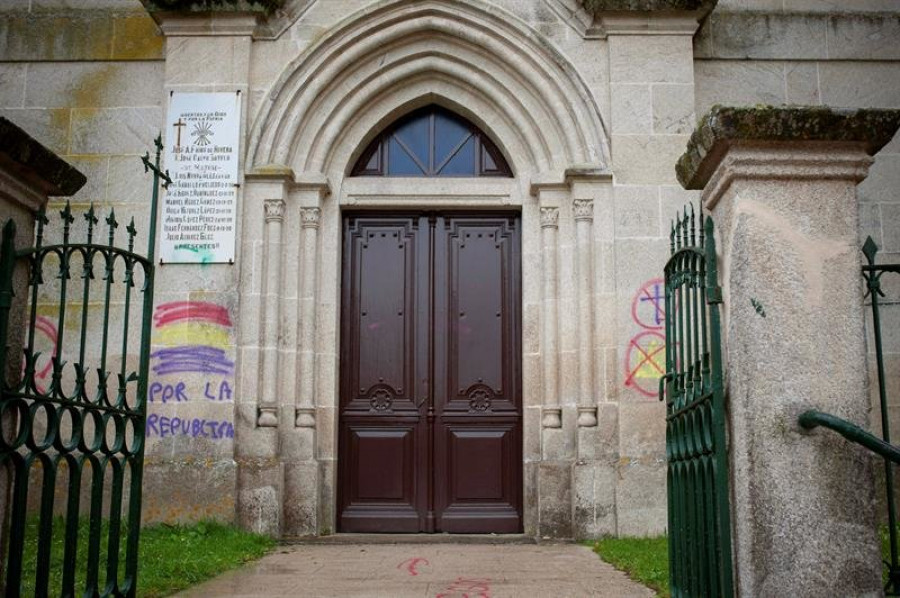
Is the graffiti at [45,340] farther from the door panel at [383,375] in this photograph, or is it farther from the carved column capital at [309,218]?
the door panel at [383,375]

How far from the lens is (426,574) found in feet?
19.0

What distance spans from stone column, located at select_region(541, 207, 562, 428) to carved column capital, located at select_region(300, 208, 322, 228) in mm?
1985

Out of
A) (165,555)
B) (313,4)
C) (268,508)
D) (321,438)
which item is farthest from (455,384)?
(313,4)

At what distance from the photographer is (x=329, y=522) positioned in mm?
8016

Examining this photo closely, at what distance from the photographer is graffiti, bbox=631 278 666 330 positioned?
7.88 meters

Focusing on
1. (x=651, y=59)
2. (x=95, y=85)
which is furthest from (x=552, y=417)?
(x=95, y=85)

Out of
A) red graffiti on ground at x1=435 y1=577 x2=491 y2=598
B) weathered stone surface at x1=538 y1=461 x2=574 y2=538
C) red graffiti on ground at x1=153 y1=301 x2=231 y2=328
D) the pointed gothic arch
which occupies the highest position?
the pointed gothic arch

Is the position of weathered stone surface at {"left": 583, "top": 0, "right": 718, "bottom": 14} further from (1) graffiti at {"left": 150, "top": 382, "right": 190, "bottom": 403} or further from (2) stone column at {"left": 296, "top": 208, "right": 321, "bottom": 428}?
(1) graffiti at {"left": 150, "top": 382, "right": 190, "bottom": 403}

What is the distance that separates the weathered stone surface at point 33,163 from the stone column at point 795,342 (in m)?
2.49

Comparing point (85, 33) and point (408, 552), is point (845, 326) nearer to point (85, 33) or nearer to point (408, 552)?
point (408, 552)

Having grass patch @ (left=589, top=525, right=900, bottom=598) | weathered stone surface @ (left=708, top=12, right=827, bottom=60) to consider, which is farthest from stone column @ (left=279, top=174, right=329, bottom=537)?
weathered stone surface @ (left=708, top=12, right=827, bottom=60)

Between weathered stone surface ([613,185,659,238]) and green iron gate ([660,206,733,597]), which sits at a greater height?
weathered stone surface ([613,185,659,238])

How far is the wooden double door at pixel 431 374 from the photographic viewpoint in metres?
8.30

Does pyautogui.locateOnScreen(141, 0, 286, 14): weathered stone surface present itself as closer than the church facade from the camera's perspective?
No
